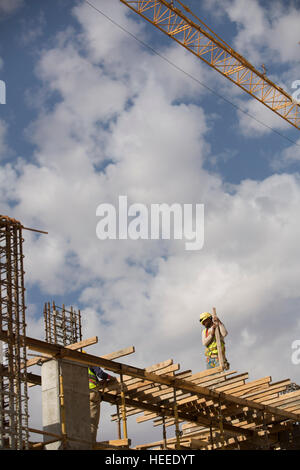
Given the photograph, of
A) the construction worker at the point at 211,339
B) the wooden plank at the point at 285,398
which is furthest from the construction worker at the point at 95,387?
the wooden plank at the point at 285,398

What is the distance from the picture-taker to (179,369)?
18.5 metres

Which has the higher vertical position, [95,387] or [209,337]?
[209,337]

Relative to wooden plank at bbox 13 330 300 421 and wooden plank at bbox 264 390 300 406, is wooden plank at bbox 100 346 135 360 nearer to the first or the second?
wooden plank at bbox 13 330 300 421

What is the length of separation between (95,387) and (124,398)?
793mm

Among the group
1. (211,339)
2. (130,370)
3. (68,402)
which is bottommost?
(68,402)

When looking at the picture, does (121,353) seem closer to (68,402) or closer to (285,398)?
(68,402)

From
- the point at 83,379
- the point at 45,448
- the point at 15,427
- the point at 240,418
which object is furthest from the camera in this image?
the point at 240,418

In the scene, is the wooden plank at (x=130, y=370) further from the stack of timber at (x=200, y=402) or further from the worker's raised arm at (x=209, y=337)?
the worker's raised arm at (x=209, y=337)

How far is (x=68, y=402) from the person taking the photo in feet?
53.9

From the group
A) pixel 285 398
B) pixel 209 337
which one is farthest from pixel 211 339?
pixel 285 398

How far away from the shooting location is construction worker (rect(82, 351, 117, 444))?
724 inches

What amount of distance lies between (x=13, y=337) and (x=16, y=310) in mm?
577
